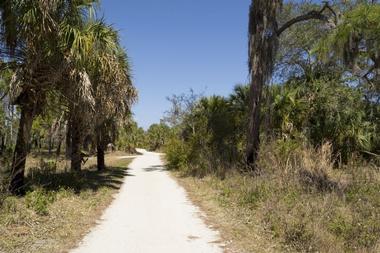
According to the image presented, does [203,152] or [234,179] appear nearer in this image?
[234,179]

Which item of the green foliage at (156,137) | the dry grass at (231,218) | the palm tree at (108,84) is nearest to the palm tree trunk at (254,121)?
the dry grass at (231,218)

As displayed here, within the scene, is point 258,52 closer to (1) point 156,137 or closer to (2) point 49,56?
(2) point 49,56

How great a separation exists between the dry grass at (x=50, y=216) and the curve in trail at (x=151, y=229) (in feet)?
1.16

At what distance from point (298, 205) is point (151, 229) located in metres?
3.30

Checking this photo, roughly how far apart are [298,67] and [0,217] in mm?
22108

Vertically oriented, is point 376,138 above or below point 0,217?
above

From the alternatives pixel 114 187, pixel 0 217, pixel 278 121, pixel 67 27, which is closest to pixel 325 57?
pixel 278 121

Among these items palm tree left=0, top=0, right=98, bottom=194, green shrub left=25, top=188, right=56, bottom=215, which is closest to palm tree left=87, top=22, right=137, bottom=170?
palm tree left=0, top=0, right=98, bottom=194

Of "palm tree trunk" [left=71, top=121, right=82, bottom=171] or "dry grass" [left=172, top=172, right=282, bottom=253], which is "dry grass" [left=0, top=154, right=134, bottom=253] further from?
"palm tree trunk" [left=71, top=121, right=82, bottom=171]

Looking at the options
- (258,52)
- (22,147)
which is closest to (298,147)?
(258,52)

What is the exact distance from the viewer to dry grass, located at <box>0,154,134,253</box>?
753 cm

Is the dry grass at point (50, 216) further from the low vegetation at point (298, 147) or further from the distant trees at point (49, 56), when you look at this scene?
the low vegetation at point (298, 147)

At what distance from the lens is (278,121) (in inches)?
797

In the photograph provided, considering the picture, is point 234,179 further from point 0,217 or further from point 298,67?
point 298,67
